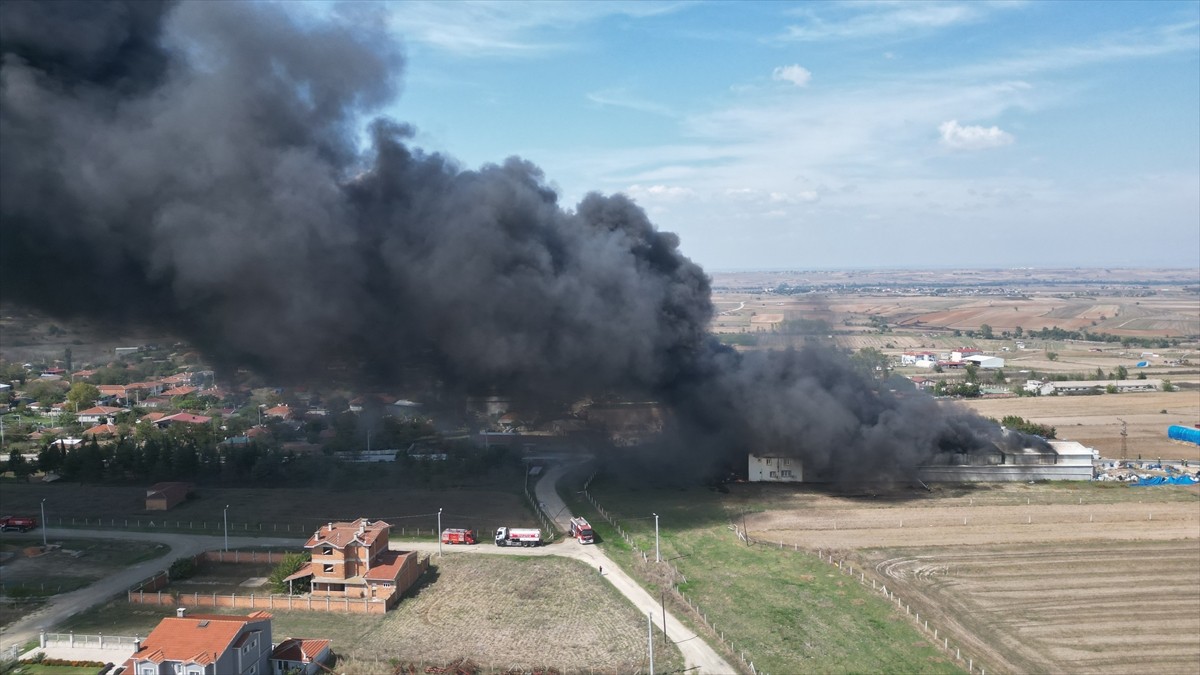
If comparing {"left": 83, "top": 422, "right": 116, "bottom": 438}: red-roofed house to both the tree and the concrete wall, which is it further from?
the concrete wall

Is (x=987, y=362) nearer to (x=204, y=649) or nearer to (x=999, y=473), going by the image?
(x=999, y=473)

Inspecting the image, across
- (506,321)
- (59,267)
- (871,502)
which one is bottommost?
(871,502)

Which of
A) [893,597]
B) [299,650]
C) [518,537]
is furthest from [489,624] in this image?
[893,597]

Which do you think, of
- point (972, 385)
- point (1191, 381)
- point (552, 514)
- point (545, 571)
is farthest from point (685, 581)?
point (1191, 381)

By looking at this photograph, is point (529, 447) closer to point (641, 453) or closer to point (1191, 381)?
point (641, 453)

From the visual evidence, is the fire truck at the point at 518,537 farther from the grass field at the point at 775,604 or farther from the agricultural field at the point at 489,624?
the grass field at the point at 775,604

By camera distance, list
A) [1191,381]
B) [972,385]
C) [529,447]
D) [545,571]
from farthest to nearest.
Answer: [1191,381] → [972,385] → [529,447] → [545,571]

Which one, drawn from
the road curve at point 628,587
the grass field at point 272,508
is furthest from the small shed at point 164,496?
the road curve at point 628,587
